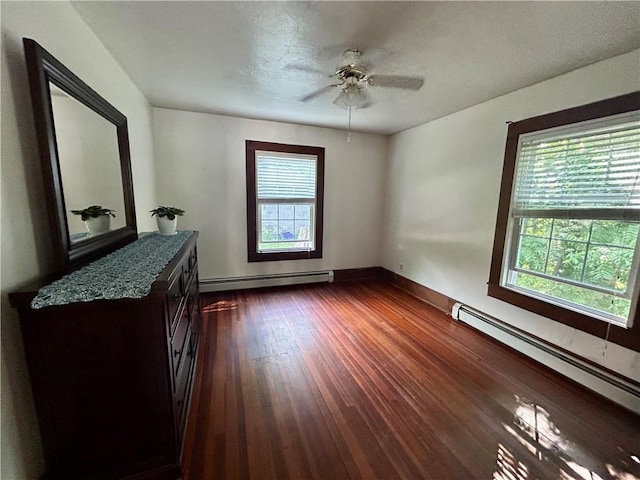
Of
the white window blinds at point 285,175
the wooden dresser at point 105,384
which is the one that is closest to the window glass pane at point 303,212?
the white window blinds at point 285,175

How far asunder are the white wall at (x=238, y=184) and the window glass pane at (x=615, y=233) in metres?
2.72

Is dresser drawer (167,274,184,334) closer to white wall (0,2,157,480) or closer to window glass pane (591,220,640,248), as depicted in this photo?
white wall (0,2,157,480)

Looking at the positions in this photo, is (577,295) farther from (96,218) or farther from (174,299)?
(96,218)

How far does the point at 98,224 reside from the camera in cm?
151

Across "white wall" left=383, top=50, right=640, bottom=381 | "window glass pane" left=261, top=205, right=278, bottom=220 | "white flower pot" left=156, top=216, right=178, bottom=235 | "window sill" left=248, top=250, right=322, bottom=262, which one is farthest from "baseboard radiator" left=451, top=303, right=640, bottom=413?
"white flower pot" left=156, top=216, right=178, bottom=235

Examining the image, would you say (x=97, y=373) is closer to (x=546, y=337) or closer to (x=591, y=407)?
(x=591, y=407)

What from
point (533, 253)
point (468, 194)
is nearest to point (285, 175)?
point (468, 194)

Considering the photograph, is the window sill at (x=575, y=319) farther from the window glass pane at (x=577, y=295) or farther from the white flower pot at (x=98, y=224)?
the white flower pot at (x=98, y=224)

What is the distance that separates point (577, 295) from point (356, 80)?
2.44m

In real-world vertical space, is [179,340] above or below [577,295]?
below

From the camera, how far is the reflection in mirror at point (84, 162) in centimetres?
122

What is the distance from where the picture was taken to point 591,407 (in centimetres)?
175

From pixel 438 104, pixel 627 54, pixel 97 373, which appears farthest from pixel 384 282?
pixel 97 373

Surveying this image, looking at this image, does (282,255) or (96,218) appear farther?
(282,255)
